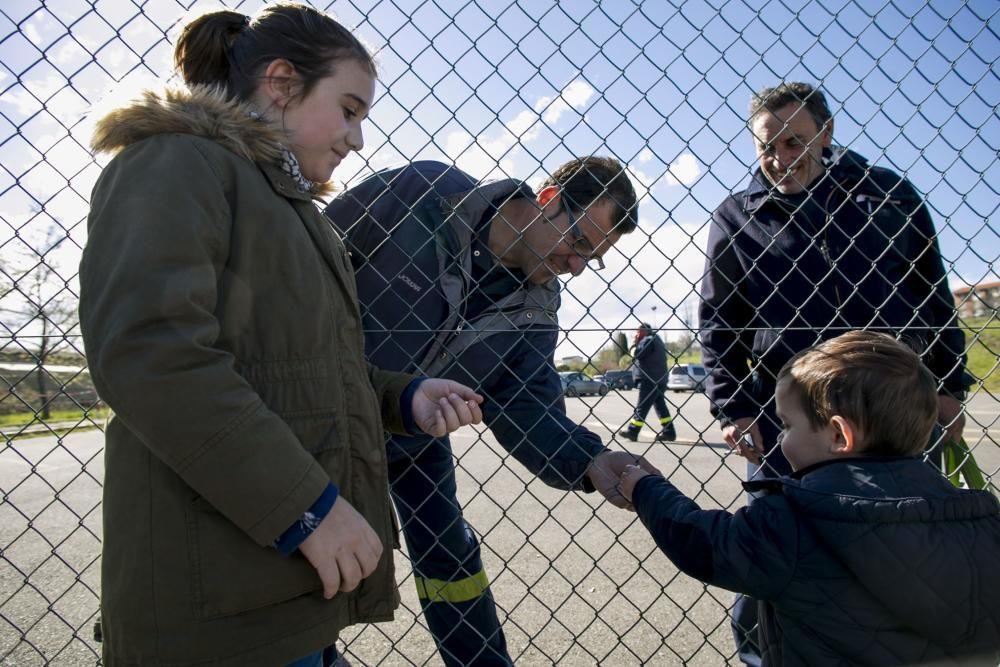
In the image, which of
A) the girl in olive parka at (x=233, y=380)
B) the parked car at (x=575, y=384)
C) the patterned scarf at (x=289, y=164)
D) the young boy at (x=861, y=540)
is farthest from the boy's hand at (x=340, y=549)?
the parked car at (x=575, y=384)

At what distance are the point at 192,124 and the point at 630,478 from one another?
1.35 meters

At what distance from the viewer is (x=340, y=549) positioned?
45.7 inches

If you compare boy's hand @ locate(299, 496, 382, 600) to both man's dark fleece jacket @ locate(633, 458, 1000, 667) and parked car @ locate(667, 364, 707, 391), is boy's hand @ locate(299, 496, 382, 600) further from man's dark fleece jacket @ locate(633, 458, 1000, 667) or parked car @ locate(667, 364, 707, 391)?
parked car @ locate(667, 364, 707, 391)

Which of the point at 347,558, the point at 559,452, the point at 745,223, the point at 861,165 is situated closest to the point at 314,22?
the point at 347,558

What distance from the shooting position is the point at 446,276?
2.04 metres

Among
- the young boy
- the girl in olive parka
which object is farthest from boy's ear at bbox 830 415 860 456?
the girl in olive parka

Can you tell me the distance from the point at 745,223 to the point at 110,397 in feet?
7.64

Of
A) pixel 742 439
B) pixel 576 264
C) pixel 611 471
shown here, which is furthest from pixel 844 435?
pixel 576 264

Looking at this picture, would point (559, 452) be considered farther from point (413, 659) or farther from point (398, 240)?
point (413, 659)

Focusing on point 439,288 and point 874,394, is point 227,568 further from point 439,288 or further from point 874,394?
point 874,394

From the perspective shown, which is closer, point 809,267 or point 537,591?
point 809,267

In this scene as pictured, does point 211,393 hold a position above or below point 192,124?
below

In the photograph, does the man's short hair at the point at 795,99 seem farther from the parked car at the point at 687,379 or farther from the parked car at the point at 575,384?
the parked car at the point at 575,384

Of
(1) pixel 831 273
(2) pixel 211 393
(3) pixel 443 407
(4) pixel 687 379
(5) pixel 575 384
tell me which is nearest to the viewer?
(2) pixel 211 393
